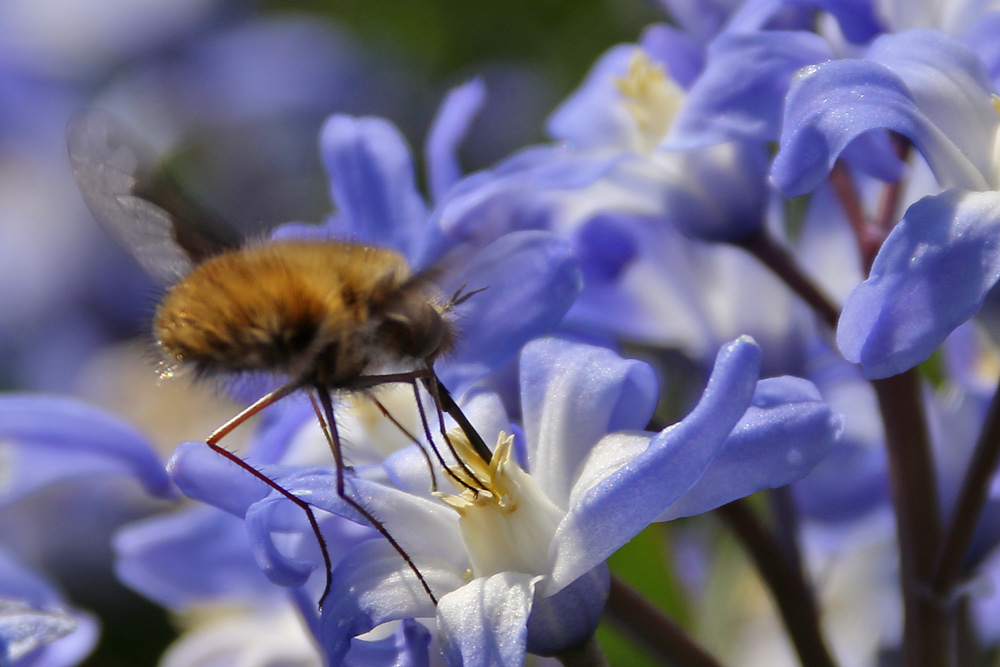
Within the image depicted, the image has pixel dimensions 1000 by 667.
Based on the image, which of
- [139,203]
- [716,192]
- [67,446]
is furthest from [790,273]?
[67,446]

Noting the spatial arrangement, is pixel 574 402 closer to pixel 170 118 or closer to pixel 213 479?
pixel 213 479

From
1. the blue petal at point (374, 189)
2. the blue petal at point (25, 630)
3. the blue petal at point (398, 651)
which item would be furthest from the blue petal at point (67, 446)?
the blue petal at point (398, 651)

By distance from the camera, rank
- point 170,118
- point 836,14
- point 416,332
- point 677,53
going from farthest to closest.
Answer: point 170,118
point 677,53
point 836,14
point 416,332

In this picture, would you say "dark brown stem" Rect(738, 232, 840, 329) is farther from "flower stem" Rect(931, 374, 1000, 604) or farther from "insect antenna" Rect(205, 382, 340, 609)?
"insect antenna" Rect(205, 382, 340, 609)

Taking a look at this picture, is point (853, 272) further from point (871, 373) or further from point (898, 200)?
point (871, 373)

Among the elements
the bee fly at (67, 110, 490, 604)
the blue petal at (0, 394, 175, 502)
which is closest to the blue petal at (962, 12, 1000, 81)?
the bee fly at (67, 110, 490, 604)

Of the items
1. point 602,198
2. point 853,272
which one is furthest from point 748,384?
point 853,272
